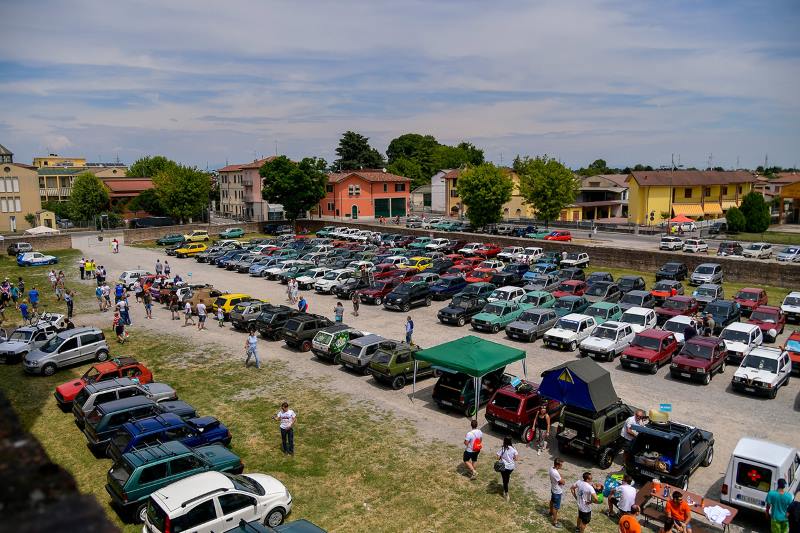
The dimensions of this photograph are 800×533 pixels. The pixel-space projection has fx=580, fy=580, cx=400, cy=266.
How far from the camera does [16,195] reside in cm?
7819

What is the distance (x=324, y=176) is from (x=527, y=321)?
49341 mm

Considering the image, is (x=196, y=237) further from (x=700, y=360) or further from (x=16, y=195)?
(x=700, y=360)

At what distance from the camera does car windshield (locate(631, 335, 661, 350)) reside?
22422mm

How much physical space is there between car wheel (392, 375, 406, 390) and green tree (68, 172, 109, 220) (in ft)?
254

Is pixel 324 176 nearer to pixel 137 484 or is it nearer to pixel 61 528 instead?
pixel 137 484

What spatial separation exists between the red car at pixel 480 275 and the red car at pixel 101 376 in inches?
852

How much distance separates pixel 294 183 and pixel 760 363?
5691cm

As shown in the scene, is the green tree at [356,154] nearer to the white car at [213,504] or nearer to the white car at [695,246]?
the white car at [695,246]

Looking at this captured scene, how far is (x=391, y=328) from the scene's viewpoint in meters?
28.7

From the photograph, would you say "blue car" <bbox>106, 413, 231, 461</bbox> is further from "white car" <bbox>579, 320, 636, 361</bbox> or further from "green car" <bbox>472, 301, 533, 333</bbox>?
"white car" <bbox>579, 320, 636, 361</bbox>

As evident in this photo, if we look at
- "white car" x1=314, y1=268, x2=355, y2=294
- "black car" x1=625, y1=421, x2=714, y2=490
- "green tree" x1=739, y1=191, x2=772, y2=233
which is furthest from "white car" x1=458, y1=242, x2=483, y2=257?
"green tree" x1=739, y1=191, x2=772, y2=233

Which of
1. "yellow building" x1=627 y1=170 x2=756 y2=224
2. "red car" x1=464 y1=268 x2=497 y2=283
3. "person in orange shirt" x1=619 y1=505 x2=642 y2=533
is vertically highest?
"yellow building" x1=627 y1=170 x2=756 y2=224

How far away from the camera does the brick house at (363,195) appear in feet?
277

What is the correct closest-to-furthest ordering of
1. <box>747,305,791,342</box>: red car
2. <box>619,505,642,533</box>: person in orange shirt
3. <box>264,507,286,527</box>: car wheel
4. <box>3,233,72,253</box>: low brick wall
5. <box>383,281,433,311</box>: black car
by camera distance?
1. <box>619,505,642,533</box>: person in orange shirt
2. <box>264,507,286,527</box>: car wheel
3. <box>747,305,791,342</box>: red car
4. <box>383,281,433,311</box>: black car
5. <box>3,233,72,253</box>: low brick wall
